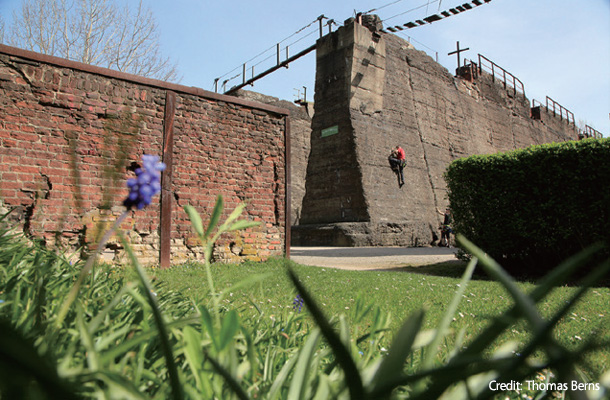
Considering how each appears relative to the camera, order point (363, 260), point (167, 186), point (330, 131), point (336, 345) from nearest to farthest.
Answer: point (336, 345)
point (167, 186)
point (363, 260)
point (330, 131)

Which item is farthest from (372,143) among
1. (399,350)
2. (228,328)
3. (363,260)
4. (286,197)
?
(399,350)

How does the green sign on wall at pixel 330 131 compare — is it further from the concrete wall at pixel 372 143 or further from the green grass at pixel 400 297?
the green grass at pixel 400 297

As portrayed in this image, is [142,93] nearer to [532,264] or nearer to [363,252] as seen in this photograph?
[363,252]

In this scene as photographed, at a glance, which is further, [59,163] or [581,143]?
[581,143]

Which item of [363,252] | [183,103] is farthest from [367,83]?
[183,103]

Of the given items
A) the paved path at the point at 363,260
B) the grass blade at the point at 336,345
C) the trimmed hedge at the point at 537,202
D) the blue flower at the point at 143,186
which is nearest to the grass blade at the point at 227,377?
the grass blade at the point at 336,345

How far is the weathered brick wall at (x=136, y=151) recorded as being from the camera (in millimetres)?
4711

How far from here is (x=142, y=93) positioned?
5648mm

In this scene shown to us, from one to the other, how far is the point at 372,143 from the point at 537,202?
7268 mm

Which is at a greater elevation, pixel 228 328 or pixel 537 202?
pixel 537 202

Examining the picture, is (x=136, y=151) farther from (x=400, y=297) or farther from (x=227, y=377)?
(x=227, y=377)

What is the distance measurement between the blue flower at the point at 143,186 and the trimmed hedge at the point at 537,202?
24.1 ft

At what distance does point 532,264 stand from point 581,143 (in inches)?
91.4

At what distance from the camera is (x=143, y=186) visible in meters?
0.74
